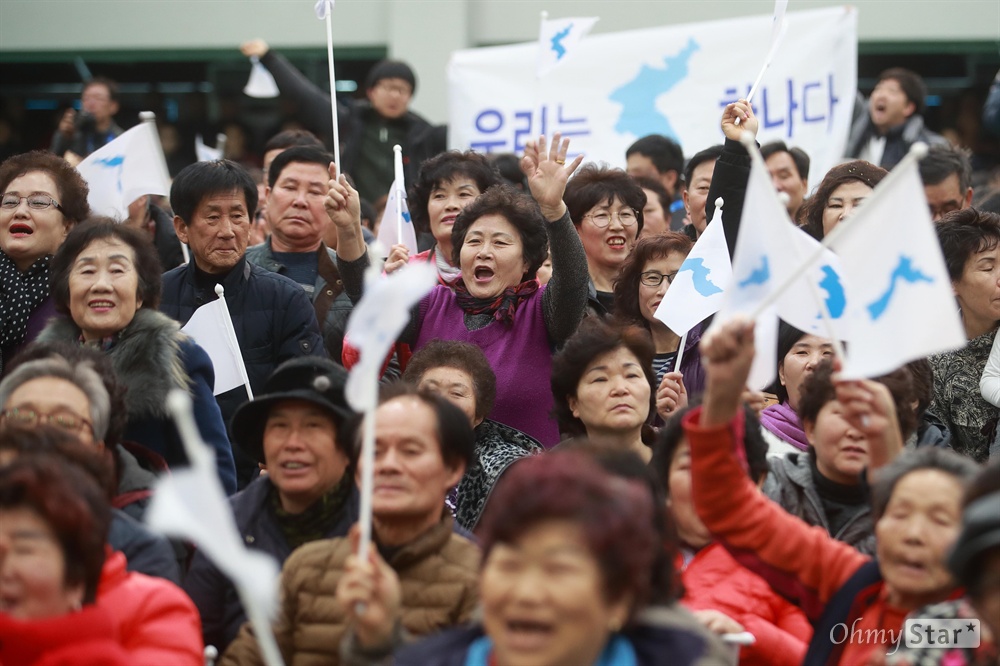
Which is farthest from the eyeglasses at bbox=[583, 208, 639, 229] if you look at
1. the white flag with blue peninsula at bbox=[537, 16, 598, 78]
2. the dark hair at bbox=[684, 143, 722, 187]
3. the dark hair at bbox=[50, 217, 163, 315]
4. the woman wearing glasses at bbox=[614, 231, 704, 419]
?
the dark hair at bbox=[50, 217, 163, 315]

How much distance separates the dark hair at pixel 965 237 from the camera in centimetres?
555

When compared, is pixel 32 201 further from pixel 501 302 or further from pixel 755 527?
pixel 755 527

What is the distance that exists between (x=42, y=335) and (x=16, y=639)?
209cm

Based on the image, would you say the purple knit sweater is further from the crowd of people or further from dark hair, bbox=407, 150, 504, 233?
dark hair, bbox=407, 150, 504, 233

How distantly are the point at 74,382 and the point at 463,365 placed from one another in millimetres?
1406

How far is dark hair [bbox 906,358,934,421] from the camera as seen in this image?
190 inches

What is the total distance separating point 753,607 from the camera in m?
3.85

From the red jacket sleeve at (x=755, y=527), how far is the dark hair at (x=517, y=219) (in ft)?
7.07

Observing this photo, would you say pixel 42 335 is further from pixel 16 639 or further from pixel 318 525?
pixel 16 639

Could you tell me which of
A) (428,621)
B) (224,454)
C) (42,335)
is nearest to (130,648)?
(428,621)

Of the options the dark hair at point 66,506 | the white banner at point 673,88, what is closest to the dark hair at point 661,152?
the white banner at point 673,88

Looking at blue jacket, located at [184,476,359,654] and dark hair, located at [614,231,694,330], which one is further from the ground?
dark hair, located at [614,231,694,330]

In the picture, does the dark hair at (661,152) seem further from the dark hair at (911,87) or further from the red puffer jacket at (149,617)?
the red puffer jacket at (149,617)

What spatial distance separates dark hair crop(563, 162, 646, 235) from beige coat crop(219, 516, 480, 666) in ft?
8.67
